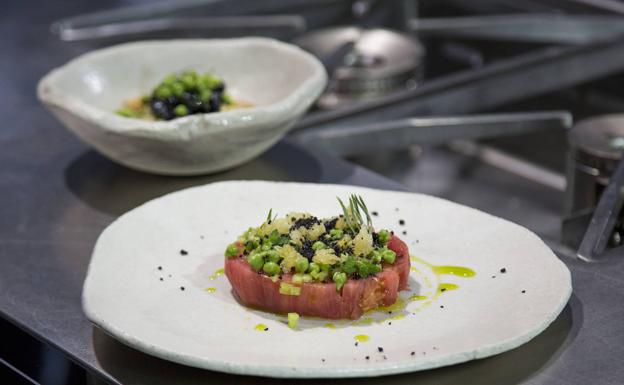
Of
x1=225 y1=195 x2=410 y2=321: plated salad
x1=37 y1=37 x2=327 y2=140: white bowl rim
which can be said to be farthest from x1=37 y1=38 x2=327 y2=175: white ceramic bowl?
x1=225 y1=195 x2=410 y2=321: plated salad

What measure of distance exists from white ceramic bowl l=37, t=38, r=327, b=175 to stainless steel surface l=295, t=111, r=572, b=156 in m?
0.14

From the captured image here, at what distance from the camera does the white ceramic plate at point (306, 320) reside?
124 centimetres

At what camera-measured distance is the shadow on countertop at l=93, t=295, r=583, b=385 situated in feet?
4.13

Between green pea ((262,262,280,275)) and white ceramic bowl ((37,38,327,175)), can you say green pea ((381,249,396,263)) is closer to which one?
green pea ((262,262,280,275))

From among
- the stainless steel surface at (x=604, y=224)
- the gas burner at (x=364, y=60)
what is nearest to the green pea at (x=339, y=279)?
the stainless steel surface at (x=604, y=224)

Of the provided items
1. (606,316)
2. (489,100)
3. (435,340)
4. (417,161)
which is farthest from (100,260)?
(417,161)

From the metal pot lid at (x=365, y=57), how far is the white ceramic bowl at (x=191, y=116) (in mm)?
442

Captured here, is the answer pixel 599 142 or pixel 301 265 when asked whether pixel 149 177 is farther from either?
pixel 599 142

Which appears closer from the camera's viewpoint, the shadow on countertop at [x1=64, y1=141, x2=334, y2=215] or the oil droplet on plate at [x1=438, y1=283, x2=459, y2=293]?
the oil droplet on plate at [x1=438, y1=283, x2=459, y2=293]

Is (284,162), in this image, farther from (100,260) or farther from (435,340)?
(435,340)

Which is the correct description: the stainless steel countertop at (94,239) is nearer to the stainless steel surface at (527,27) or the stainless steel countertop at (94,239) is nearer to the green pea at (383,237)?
the green pea at (383,237)

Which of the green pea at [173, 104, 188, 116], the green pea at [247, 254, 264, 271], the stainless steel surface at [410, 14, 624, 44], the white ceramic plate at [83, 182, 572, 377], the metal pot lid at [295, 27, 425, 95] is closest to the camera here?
the white ceramic plate at [83, 182, 572, 377]

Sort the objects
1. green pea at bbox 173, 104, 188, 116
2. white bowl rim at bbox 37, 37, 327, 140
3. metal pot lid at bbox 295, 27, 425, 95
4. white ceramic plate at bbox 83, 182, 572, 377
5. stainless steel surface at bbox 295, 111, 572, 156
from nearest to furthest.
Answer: white ceramic plate at bbox 83, 182, 572, 377 → white bowl rim at bbox 37, 37, 327, 140 → green pea at bbox 173, 104, 188, 116 → stainless steel surface at bbox 295, 111, 572, 156 → metal pot lid at bbox 295, 27, 425, 95

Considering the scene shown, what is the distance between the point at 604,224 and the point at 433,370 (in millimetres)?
478
